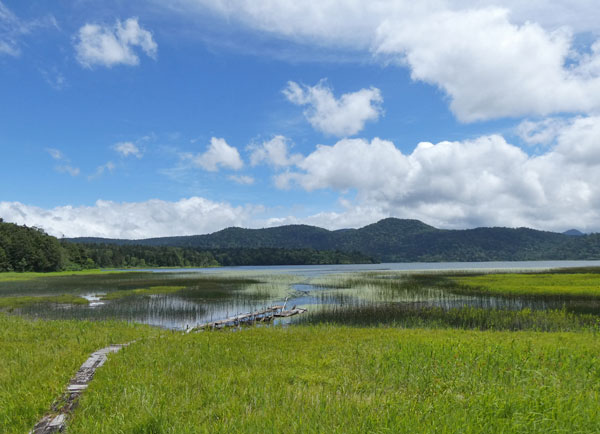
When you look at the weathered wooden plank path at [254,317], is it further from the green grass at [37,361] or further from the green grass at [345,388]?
the green grass at [345,388]

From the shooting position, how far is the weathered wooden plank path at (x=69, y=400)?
7.43m

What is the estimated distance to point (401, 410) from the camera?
24.1 ft

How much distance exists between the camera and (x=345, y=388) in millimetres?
9398

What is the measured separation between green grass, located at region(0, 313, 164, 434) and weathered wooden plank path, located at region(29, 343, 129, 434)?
210 mm

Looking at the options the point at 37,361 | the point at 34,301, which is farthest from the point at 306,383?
Result: the point at 34,301

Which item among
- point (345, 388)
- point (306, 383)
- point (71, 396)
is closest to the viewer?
point (71, 396)

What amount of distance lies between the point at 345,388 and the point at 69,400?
7.28 m

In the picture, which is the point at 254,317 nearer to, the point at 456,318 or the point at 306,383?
the point at 456,318

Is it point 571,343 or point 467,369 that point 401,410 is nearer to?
point 467,369

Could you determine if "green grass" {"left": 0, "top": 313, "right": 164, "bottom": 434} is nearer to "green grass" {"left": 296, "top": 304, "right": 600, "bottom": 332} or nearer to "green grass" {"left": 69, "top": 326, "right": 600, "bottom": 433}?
"green grass" {"left": 69, "top": 326, "right": 600, "bottom": 433}

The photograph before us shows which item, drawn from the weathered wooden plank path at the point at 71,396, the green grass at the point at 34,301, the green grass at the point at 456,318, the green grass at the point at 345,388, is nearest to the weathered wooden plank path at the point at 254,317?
the green grass at the point at 456,318

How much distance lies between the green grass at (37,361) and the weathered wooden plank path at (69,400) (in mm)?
210

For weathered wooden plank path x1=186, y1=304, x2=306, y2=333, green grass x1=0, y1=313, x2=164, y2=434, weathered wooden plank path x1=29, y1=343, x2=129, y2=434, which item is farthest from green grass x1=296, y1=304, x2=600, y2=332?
weathered wooden plank path x1=29, y1=343, x2=129, y2=434

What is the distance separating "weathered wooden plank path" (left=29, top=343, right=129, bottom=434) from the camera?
743 centimetres
